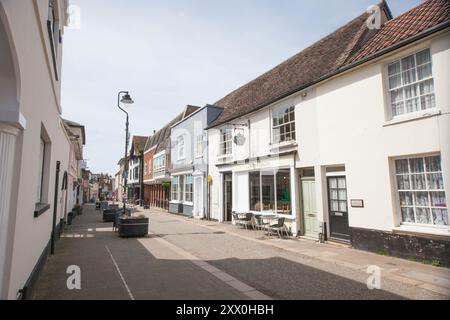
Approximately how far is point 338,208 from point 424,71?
4.92 m

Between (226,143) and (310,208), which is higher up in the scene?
(226,143)

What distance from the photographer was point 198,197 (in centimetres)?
1978

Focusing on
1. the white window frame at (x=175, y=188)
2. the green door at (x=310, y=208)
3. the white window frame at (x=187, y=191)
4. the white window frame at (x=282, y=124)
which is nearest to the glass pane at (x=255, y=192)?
the white window frame at (x=282, y=124)

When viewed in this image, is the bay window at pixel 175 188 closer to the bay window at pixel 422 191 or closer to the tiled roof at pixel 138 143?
the bay window at pixel 422 191

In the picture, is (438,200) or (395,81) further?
(395,81)

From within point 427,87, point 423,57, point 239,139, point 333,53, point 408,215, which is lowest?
point 408,215

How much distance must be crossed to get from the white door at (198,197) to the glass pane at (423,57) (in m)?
14.0

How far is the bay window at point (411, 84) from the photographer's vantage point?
7.55 meters

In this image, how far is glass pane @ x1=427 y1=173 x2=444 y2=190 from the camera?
23.5ft

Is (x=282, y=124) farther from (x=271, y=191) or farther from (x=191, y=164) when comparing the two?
(x=191, y=164)

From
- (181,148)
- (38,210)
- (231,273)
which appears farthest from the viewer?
(181,148)

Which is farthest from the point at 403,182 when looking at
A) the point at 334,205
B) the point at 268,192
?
the point at 268,192

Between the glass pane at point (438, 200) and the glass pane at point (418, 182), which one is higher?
the glass pane at point (418, 182)
